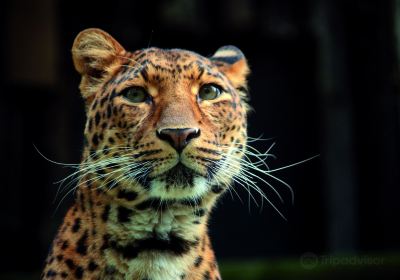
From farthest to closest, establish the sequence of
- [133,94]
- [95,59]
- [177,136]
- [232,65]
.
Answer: [232,65] < [95,59] < [133,94] < [177,136]

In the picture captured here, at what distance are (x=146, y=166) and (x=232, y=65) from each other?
127 centimetres

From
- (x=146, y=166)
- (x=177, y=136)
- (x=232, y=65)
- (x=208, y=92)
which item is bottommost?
(x=146, y=166)

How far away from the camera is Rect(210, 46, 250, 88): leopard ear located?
16.4 feet

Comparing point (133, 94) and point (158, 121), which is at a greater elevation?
point (133, 94)

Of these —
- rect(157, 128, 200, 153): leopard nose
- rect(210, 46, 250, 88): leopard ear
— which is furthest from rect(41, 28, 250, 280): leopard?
rect(210, 46, 250, 88): leopard ear

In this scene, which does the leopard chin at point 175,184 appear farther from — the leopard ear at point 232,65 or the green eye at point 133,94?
the leopard ear at point 232,65

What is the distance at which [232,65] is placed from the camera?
5.03 m

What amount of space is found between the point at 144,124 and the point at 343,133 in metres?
7.95

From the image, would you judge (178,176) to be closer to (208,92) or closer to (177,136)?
(177,136)

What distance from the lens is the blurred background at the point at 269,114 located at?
33.4 feet

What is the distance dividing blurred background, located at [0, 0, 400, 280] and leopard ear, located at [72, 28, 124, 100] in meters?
5.43

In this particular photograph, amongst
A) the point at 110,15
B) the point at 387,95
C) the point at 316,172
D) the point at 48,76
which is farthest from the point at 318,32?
the point at 48,76

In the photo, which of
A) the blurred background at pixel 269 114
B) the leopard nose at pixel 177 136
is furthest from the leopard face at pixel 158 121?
the blurred background at pixel 269 114

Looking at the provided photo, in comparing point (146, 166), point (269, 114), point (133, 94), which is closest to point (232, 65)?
point (133, 94)
